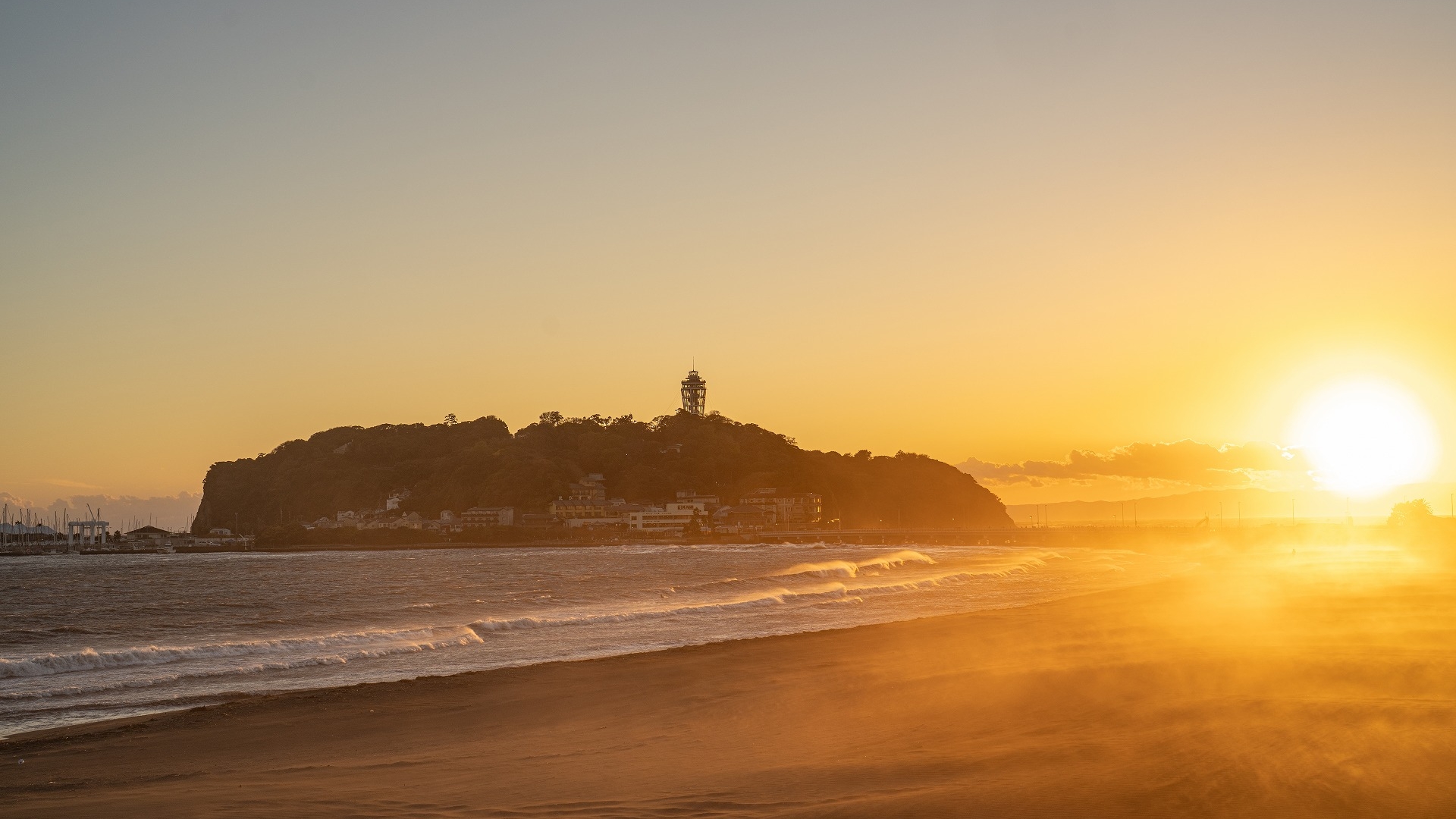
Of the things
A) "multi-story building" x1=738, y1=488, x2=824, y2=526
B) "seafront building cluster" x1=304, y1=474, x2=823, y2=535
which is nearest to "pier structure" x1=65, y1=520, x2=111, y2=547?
"seafront building cluster" x1=304, y1=474, x2=823, y2=535

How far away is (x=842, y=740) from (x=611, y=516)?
544 ft

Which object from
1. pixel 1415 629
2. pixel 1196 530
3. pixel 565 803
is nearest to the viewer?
pixel 565 803

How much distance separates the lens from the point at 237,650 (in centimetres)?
2417

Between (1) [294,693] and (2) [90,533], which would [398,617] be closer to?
(1) [294,693]

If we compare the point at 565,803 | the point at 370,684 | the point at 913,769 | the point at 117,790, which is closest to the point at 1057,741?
the point at 913,769

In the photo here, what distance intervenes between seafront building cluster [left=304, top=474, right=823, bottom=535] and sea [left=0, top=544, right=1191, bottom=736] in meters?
98.4

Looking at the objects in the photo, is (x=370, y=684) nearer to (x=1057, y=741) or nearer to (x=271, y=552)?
(x=1057, y=741)

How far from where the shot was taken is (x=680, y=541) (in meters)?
160

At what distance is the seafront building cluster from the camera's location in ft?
558

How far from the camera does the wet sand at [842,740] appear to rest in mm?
8484

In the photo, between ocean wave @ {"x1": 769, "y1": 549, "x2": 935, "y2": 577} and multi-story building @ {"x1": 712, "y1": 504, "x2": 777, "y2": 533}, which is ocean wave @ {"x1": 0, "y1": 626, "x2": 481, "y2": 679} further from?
multi-story building @ {"x1": 712, "y1": 504, "x2": 777, "y2": 533}

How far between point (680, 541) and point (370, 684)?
144418mm

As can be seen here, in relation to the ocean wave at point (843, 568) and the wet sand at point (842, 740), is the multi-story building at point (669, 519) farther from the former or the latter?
the wet sand at point (842, 740)

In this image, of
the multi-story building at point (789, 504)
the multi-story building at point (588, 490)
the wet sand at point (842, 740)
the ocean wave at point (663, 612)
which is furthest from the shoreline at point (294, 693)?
the multi-story building at point (588, 490)
